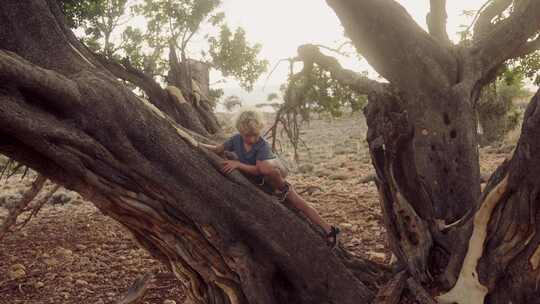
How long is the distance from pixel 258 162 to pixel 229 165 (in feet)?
0.71

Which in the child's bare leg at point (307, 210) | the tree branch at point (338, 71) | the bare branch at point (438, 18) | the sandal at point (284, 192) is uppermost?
the bare branch at point (438, 18)

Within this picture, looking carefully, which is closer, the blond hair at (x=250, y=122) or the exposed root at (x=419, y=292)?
the exposed root at (x=419, y=292)

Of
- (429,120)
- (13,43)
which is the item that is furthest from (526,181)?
(13,43)

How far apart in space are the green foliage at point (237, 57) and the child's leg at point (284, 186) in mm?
13745

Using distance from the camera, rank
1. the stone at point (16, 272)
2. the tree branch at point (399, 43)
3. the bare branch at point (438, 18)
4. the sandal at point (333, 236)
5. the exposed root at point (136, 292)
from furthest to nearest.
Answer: the stone at point (16, 272) < the bare branch at point (438, 18) < the exposed root at point (136, 292) < the tree branch at point (399, 43) < the sandal at point (333, 236)

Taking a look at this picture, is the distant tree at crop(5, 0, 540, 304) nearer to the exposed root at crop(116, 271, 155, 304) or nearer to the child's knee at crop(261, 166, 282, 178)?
the child's knee at crop(261, 166, 282, 178)

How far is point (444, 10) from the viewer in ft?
15.3

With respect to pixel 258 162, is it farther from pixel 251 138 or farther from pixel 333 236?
pixel 333 236

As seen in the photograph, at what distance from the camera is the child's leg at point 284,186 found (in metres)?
3.39

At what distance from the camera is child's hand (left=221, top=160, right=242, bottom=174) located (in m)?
3.31

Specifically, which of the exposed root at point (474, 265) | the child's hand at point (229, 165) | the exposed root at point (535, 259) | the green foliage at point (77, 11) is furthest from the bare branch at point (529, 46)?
the green foliage at point (77, 11)

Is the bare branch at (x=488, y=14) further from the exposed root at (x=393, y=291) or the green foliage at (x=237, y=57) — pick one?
the green foliage at (x=237, y=57)

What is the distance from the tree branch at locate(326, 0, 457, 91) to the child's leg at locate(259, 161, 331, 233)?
Answer: 56.0 inches

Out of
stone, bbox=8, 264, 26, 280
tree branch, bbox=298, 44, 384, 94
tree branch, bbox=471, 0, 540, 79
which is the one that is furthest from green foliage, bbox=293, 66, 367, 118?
stone, bbox=8, 264, 26, 280
